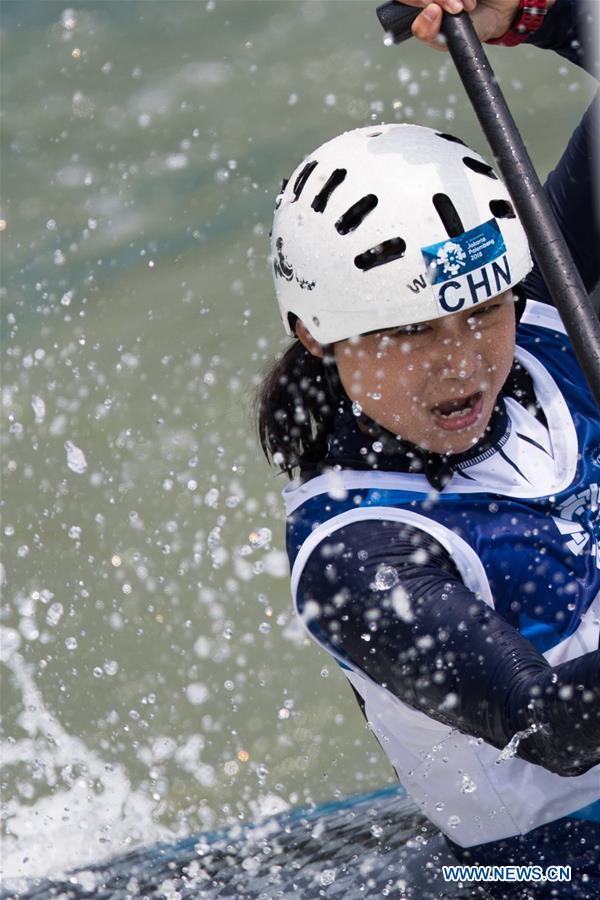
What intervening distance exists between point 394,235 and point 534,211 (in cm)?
22

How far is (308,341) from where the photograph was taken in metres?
2.42

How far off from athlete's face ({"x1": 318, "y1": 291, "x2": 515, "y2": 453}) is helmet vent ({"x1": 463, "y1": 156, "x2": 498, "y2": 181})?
215 mm

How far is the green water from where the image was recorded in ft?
13.9

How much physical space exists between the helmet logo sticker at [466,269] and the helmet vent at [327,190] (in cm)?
20

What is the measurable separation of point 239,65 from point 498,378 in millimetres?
6300

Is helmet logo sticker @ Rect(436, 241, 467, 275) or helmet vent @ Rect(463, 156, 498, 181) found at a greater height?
helmet vent @ Rect(463, 156, 498, 181)

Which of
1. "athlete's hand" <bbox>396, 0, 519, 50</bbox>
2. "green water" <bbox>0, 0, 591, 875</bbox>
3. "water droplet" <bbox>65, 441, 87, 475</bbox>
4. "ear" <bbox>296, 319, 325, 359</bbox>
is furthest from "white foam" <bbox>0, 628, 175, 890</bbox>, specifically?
"athlete's hand" <bbox>396, 0, 519, 50</bbox>

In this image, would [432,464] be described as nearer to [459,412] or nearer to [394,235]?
[459,412]

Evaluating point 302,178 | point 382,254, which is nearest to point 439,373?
point 382,254

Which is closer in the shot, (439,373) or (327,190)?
(439,373)

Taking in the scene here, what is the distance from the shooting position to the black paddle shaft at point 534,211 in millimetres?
2086

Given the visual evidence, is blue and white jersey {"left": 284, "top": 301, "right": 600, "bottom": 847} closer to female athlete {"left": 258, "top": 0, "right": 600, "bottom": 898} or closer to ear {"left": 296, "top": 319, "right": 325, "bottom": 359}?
female athlete {"left": 258, "top": 0, "right": 600, "bottom": 898}

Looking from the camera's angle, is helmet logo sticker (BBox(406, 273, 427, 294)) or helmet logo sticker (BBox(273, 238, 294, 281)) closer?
helmet logo sticker (BBox(406, 273, 427, 294))

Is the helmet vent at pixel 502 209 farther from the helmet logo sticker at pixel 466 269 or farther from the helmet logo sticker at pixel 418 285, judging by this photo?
the helmet logo sticker at pixel 418 285
